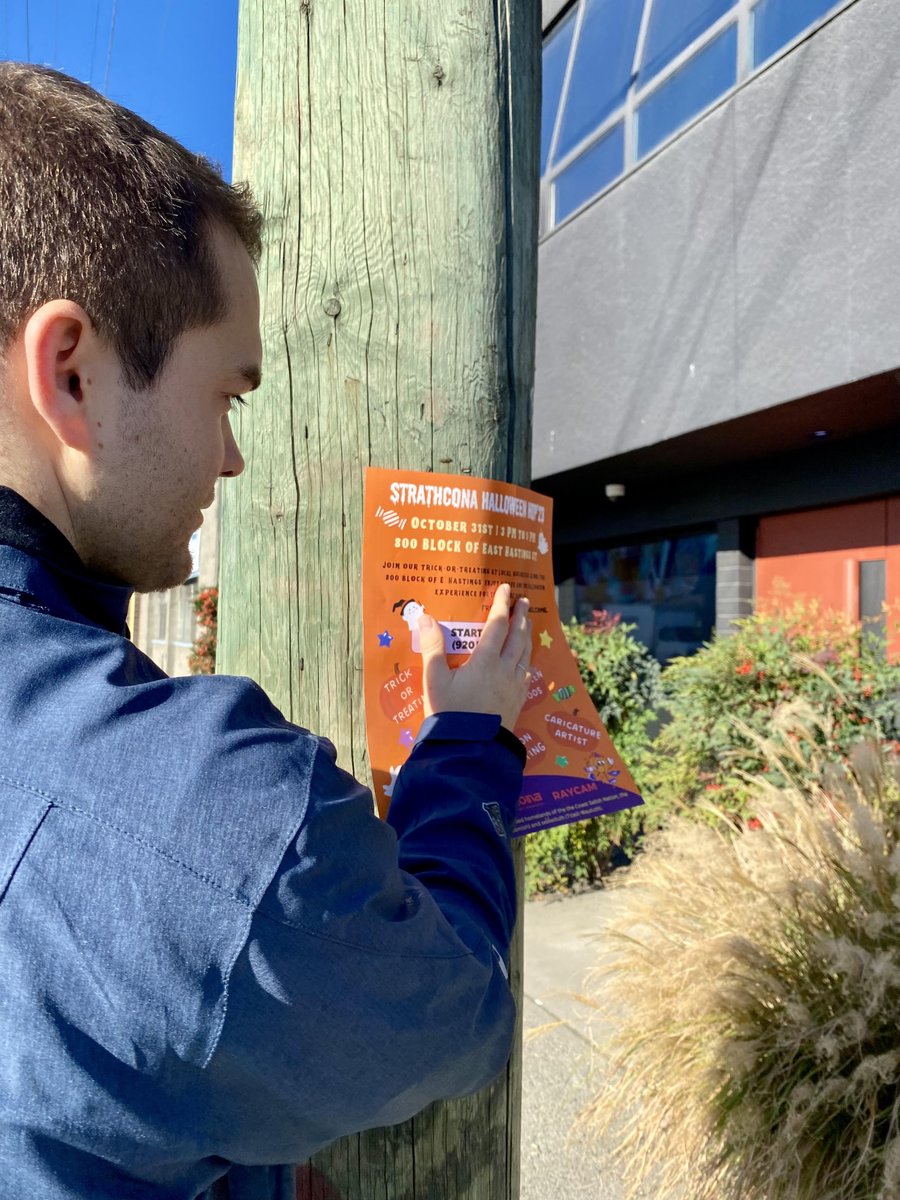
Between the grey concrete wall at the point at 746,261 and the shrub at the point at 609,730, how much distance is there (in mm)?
1803

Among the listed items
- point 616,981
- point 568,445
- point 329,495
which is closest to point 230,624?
point 329,495

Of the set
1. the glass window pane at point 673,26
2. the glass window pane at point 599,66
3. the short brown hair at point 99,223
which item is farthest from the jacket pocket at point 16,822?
the glass window pane at point 599,66

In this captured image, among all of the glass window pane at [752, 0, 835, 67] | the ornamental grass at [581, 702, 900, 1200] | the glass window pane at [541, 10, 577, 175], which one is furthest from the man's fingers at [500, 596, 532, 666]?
the glass window pane at [541, 10, 577, 175]

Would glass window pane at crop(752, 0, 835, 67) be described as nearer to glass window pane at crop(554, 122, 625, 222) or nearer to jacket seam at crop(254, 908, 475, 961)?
glass window pane at crop(554, 122, 625, 222)

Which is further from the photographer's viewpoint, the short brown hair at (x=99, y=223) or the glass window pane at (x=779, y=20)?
the glass window pane at (x=779, y=20)

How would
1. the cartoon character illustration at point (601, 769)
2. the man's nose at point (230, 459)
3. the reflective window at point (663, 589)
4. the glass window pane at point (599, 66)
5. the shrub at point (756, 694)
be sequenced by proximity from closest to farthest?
the man's nose at point (230, 459), the cartoon character illustration at point (601, 769), the shrub at point (756, 694), the glass window pane at point (599, 66), the reflective window at point (663, 589)

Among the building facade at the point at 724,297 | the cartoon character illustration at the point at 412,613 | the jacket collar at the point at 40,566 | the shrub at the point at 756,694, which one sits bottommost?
the shrub at the point at 756,694

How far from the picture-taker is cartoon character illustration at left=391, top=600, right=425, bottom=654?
146cm

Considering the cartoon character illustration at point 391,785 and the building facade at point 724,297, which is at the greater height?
the building facade at point 724,297

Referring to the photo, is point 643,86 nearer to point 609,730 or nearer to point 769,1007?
point 609,730

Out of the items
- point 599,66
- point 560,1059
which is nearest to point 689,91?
point 599,66

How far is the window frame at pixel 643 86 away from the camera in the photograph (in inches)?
248

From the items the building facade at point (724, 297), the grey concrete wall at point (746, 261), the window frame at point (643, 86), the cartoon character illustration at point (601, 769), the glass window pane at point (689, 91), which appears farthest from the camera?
the glass window pane at point (689, 91)

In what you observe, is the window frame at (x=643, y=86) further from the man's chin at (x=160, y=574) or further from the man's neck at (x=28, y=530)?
the man's neck at (x=28, y=530)
